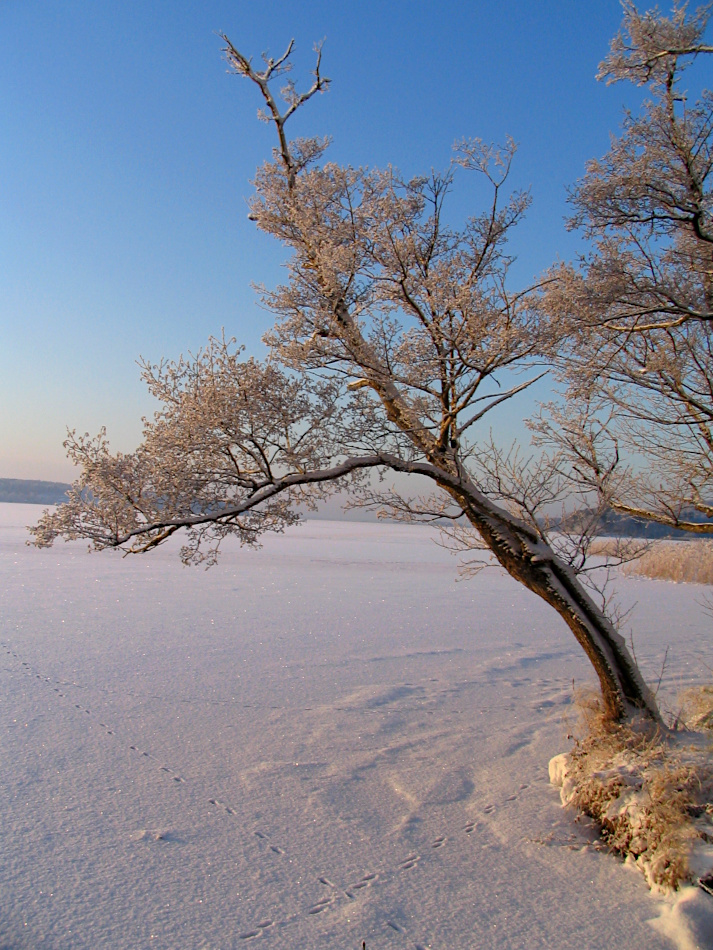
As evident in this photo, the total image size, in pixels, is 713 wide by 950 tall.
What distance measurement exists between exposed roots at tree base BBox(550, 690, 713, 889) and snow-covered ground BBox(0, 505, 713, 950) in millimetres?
164

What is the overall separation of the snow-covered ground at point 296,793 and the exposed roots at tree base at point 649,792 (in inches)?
6.5

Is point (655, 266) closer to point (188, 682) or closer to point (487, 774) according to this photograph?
point (487, 774)

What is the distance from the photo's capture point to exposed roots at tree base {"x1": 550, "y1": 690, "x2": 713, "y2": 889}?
3588 millimetres

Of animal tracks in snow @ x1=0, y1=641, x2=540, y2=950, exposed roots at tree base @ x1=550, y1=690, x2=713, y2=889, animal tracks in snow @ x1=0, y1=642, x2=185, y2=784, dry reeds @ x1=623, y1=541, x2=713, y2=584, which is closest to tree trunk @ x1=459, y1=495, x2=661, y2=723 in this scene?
exposed roots at tree base @ x1=550, y1=690, x2=713, y2=889

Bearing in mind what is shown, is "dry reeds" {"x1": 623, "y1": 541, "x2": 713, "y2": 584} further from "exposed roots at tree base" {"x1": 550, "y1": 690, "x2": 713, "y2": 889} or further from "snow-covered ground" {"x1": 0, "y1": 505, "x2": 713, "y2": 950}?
"exposed roots at tree base" {"x1": 550, "y1": 690, "x2": 713, "y2": 889}

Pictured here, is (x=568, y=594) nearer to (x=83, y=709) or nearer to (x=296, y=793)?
(x=296, y=793)

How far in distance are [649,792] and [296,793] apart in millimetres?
2437

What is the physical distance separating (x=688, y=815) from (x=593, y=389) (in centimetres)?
350

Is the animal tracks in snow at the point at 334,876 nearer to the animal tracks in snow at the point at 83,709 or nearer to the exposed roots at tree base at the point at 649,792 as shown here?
the animal tracks in snow at the point at 83,709

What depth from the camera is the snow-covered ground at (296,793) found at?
3129 millimetres

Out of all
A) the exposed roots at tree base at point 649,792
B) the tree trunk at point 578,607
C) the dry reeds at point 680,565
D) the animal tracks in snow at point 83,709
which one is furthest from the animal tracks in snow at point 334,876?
the dry reeds at point 680,565

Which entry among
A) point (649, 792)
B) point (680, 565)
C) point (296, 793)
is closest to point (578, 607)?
point (649, 792)

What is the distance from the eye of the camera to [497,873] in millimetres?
3650

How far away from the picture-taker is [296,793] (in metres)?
4.57
